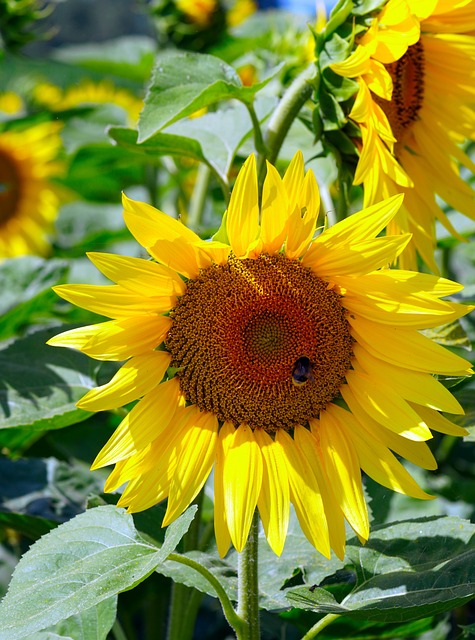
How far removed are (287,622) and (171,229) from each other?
678mm

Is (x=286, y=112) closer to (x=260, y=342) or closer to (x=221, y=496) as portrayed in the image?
(x=260, y=342)

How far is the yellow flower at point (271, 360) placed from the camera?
1.04 metres

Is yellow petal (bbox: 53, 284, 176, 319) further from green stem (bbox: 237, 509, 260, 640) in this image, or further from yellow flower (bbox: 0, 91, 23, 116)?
yellow flower (bbox: 0, 91, 23, 116)

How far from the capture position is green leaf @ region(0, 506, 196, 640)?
3.06ft

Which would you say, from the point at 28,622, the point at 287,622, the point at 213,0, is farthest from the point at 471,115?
the point at 213,0

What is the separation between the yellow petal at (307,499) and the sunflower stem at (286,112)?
15.9 inches

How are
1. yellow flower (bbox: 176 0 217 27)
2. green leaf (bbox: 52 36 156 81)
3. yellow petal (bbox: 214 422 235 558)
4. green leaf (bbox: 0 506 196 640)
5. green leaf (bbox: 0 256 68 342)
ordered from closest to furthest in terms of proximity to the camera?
green leaf (bbox: 0 506 196 640) → yellow petal (bbox: 214 422 235 558) → green leaf (bbox: 0 256 68 342) → yellow flower (bbox: 176 0 217 27) → green leaf (bbox: 52 36 156 81)

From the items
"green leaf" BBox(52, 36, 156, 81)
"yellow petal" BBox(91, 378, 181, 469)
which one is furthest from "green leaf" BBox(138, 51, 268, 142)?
"green leaf" BBox(52, 36, 156, 81)

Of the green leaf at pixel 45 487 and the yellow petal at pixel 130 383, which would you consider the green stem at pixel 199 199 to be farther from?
the yellow petal at pixel 130 383

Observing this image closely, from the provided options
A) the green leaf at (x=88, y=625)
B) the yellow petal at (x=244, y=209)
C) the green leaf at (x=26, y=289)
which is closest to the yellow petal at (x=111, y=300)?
the yellow petal at (x=244, y=209)

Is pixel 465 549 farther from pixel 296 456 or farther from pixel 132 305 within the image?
pixel 132 305

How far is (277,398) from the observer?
113cm

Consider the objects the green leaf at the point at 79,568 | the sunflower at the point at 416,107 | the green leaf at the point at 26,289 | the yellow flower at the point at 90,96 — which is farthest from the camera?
the yellow flower at the point at 90,96

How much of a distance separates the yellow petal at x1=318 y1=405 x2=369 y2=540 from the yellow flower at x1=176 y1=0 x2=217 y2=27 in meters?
1.66
